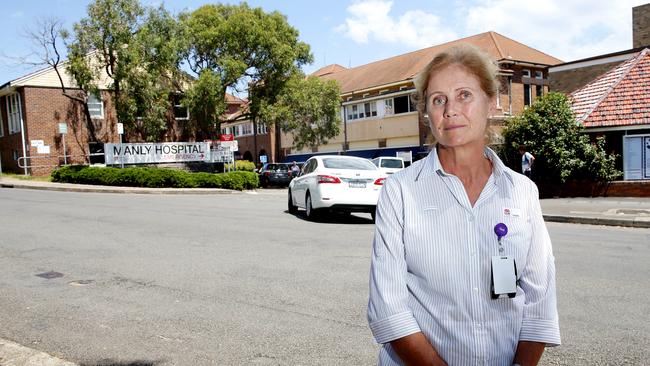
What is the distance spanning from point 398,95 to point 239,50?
539 inches

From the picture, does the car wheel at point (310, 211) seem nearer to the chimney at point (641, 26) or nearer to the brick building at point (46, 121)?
the brick building at point (46, 121)

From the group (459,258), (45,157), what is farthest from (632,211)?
(45,157)

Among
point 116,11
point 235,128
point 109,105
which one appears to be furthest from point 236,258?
point 235,128

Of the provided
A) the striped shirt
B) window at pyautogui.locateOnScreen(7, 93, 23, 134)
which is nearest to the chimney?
the striped shirt

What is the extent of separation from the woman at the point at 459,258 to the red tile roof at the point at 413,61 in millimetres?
35953

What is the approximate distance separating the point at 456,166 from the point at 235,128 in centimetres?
6825

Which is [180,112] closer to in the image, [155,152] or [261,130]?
[155,152]

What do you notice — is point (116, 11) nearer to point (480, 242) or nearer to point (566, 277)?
point (566, 277)

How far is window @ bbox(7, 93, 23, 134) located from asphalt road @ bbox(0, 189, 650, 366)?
26293 mm

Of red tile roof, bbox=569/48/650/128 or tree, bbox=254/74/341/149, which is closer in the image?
red tile roof, bbox=569/48/650/128

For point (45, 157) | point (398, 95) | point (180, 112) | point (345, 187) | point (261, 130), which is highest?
point (398, 95)

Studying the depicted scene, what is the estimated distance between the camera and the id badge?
1.89 meters

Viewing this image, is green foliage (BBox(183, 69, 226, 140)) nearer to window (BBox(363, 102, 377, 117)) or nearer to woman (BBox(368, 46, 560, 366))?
window (BBox(363, 102, 377, 117))

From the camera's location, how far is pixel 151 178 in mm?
25391
